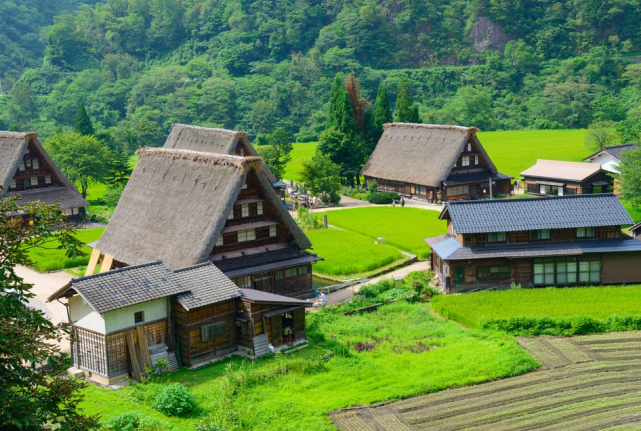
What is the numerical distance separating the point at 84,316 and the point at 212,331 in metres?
4.42

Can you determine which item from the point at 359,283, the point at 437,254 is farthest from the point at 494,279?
the point at 359,283

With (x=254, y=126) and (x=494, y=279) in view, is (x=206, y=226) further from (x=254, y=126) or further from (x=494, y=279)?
(x=254, y=126)

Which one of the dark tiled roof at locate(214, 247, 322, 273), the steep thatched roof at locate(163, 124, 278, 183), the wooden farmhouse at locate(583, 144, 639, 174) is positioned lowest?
the dark tiled roof at locate(214, 247, 322, 273)

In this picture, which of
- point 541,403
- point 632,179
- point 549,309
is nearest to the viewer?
point 541,403

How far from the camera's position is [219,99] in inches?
4173

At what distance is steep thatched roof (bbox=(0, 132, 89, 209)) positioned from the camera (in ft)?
169

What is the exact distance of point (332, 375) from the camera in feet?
85.4

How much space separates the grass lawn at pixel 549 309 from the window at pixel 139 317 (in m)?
12.5

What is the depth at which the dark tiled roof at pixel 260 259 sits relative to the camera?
32.6m

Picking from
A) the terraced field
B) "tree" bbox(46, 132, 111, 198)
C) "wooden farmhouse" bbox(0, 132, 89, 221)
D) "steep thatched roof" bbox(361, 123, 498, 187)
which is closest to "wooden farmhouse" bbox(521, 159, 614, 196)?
"steep thatched roof" bbox(361, 123, 498, 187)

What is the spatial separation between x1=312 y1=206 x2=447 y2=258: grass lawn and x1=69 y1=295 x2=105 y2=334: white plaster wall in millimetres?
20868

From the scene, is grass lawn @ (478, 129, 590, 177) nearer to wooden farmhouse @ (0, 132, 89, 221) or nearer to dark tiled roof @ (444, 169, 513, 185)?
dark tiled roof @ (444, 169, 513, 185)

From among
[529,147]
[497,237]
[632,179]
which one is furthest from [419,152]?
[529,147]

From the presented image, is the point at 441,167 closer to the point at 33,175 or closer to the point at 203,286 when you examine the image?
the point at 33,175
